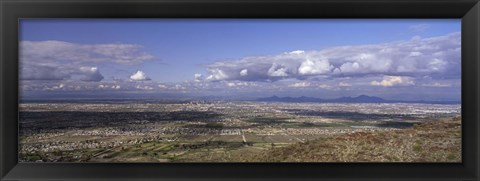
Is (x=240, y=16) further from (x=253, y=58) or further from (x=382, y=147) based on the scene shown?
(x=382, y=147)

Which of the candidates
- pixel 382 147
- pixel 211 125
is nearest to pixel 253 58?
pixel 211 125

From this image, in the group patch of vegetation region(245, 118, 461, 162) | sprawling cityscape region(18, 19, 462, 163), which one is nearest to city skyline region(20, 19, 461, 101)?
sprawling cityscape region(18, 19, 462, 163)

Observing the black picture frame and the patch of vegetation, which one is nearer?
the black picture frame

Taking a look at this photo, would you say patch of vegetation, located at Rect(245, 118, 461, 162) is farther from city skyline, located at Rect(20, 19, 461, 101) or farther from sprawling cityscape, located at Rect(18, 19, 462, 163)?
city skyline, located at Rect(20, 19, 461, 101)

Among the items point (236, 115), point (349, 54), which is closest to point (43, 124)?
point (236, 115)

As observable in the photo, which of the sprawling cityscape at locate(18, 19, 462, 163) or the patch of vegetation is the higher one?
the sprawling cityscape at locate(18, 19, 462, 163)
